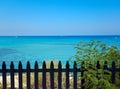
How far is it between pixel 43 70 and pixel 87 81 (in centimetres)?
135

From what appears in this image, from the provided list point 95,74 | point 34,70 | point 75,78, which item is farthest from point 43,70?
point 95,74

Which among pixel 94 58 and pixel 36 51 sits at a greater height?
pixel 94 58

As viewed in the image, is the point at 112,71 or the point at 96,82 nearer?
the point at 96,82

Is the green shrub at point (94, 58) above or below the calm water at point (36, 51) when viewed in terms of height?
above

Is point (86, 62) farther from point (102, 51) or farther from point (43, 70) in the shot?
point (43, 70)

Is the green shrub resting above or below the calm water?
above

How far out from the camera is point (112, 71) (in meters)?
8.95

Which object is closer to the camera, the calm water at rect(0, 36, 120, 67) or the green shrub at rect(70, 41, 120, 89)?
the green shrub at rect(70, 41, 120, 89)

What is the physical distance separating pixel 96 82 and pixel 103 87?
0.88 feet

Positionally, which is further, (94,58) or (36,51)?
(36,51)

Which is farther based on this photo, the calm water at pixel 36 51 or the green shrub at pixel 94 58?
the calm water at pixel 36 51

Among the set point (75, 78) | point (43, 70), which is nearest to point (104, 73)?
point (75, 78)

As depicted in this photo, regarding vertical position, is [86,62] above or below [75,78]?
above

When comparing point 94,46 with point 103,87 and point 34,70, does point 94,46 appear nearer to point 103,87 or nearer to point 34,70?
point 103,87
